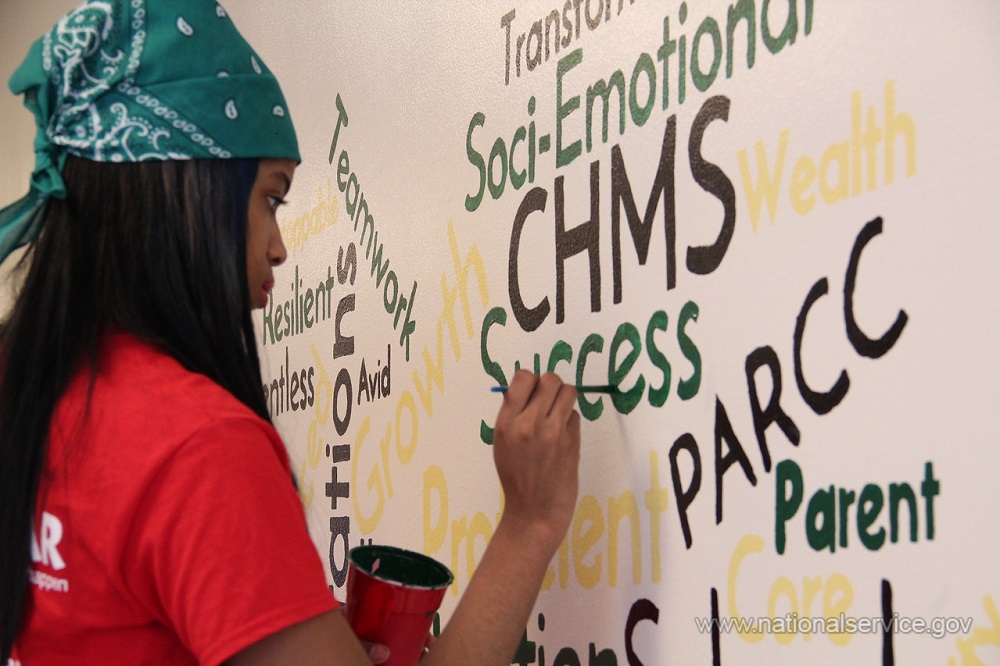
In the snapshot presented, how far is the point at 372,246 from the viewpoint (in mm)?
1242

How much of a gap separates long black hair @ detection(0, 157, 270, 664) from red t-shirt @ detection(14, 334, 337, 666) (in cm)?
3

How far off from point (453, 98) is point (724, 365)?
49 centimetres

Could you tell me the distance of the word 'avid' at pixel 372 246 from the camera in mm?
1152

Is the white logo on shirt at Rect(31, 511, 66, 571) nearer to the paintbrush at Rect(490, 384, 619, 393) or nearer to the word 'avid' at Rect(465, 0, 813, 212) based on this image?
the paintbrush at Rect(490, 384, 619, 393)

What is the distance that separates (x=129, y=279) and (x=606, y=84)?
42cm

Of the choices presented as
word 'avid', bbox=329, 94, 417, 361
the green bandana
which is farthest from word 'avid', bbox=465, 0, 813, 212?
the green bandana

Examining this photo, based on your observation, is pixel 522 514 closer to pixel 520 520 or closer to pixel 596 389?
pixel 520 520

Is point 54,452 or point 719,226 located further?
point 719,226

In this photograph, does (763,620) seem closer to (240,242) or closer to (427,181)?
(240,242)

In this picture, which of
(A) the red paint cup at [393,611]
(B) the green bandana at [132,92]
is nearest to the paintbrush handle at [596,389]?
(A) the red paint cup at [393,611]

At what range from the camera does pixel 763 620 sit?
687 millimetres

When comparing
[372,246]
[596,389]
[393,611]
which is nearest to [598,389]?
[596,389]

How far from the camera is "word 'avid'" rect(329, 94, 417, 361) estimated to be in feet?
3.78

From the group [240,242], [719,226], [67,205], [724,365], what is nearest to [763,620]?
[724,365]
